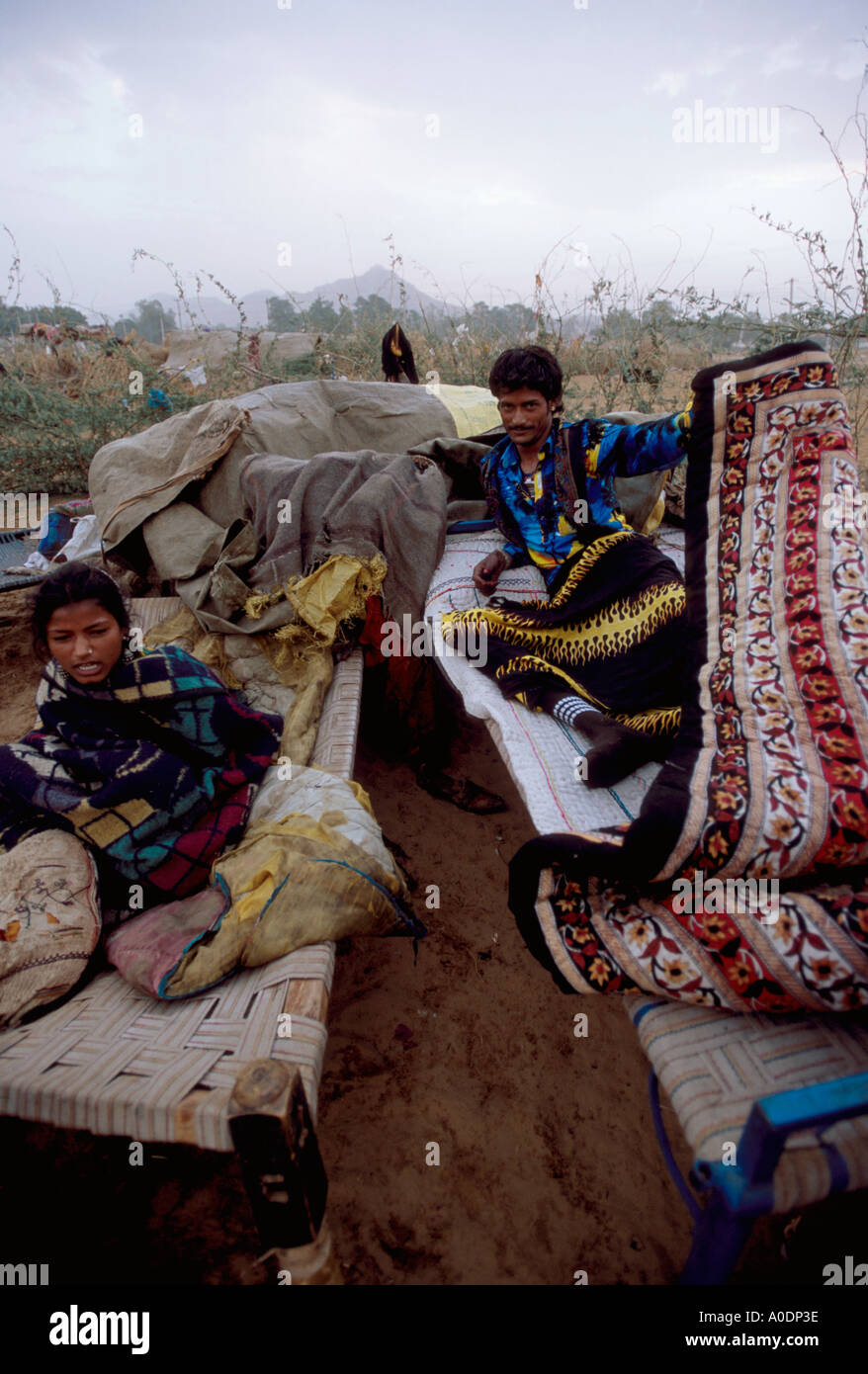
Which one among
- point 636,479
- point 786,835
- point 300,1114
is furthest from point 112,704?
point 636,479

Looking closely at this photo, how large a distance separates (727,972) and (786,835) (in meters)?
0.28

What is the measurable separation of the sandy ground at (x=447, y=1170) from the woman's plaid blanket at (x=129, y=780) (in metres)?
0.68

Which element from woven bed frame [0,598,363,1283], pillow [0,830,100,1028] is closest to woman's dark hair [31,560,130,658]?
pillow [0,830,100,1028]

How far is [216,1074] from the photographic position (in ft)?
4.17

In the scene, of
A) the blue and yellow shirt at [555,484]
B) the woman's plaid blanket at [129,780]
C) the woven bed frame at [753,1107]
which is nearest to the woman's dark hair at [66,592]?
the woman's plaid blanket at [129,780]

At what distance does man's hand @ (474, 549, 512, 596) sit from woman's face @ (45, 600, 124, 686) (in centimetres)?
149

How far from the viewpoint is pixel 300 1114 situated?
109cm

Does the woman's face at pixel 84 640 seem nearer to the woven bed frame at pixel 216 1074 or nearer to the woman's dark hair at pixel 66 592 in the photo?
the woman's dark hair at pixel 66 592

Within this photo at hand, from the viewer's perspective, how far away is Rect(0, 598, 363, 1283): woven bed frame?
106 centimetres

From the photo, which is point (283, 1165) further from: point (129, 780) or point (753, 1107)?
point (129, 780)

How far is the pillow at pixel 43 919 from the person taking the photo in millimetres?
1474

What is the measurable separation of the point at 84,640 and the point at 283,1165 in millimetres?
1292
